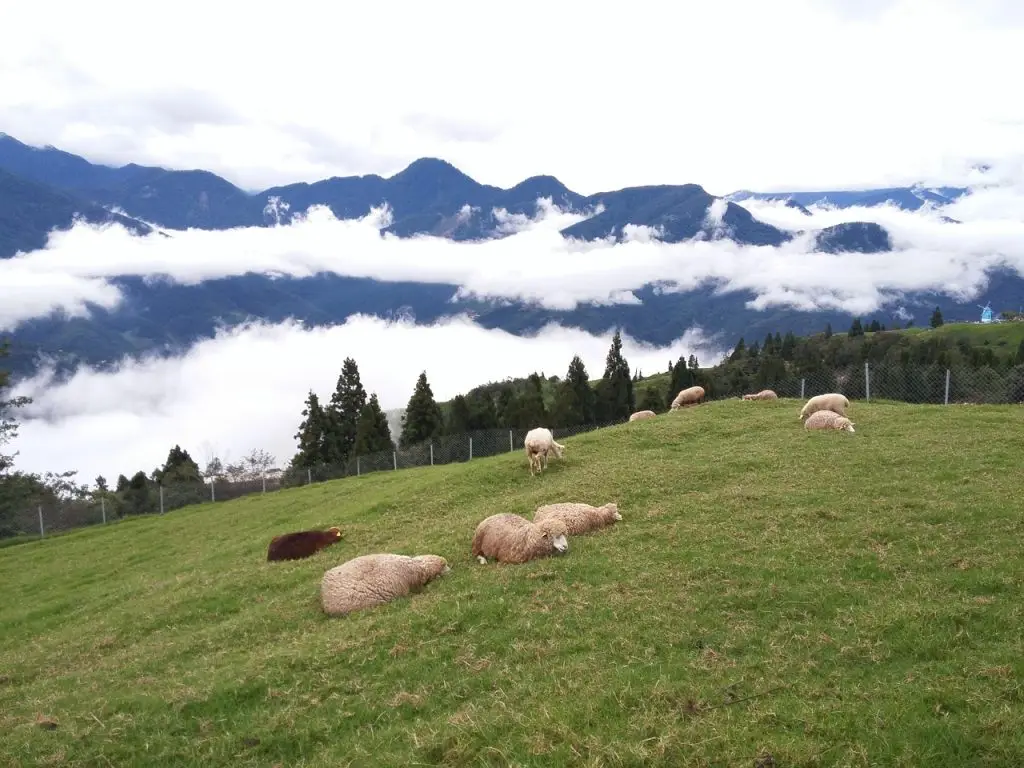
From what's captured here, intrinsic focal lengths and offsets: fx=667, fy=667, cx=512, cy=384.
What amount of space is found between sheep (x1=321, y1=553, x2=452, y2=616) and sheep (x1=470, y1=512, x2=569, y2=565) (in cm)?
107

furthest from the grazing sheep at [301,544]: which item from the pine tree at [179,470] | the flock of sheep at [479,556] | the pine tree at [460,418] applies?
the pine tree at [460,418]

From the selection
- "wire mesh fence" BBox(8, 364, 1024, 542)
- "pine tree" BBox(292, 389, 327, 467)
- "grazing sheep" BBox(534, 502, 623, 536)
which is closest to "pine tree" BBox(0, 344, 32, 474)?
"wire mesh fence" BBox(8, 364, 1024, 542)

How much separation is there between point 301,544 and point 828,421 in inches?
733

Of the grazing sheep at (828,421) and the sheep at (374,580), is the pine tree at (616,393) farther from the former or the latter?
the sheep at (374,580)

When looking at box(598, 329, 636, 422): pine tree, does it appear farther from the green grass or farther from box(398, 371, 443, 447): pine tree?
the green grass

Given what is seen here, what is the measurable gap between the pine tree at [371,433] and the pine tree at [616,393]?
3167cm

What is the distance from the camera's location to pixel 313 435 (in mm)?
76125

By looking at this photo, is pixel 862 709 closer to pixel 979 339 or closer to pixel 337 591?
pixel 337 591

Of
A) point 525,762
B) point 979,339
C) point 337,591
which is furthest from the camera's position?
point 979,339

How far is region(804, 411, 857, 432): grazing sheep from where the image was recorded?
2391 centimetres

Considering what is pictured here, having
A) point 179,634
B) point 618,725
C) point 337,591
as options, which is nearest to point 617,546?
point 337,591

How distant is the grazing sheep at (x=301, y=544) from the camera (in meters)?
18.8

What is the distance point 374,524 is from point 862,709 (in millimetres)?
16012

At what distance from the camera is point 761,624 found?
9641 mm
